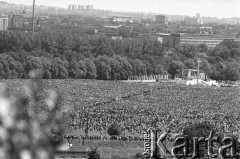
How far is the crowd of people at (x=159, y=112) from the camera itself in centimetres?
1205

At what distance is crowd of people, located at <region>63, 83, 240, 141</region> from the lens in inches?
475

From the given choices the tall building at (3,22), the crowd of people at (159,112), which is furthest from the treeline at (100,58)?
the tall building at (3,22)

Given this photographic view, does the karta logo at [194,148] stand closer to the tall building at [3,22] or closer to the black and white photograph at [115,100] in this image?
the black and white photograph at [115,100]

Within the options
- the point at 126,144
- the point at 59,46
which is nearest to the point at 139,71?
the point at 59,46

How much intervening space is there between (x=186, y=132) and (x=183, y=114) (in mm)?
5275

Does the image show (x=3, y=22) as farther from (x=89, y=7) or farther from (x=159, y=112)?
(x=89, y=7)

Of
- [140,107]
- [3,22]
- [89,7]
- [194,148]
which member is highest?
[194,148]

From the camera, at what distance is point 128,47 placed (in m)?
33.2

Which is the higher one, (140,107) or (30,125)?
(30,125)

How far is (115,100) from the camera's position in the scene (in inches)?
683

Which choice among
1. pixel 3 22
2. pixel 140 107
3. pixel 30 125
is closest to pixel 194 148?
pixel 30 125

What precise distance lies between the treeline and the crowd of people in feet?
14.3

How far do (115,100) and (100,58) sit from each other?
34.7ft

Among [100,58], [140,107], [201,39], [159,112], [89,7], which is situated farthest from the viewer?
[89,7]
